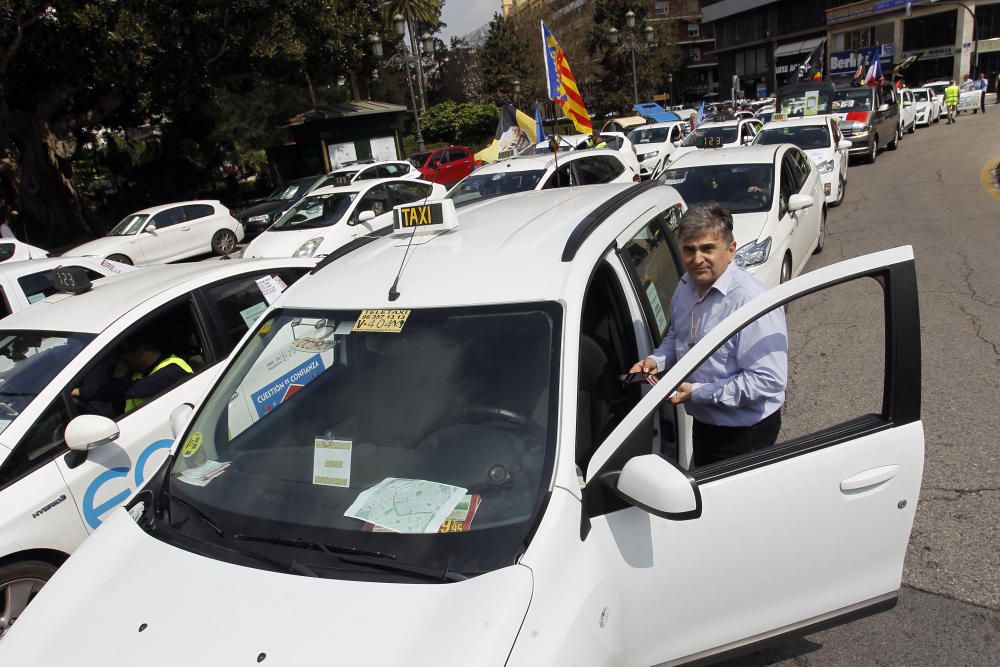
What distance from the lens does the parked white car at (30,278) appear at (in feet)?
22.4

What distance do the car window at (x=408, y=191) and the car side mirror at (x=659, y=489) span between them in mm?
11560

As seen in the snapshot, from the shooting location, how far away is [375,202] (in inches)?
514

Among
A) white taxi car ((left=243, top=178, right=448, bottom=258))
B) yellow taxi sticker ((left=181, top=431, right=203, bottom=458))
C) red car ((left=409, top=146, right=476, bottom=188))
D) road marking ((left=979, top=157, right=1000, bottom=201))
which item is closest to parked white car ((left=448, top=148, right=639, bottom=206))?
white taxi car ((left=243, top=178, right=448, bottom=258))

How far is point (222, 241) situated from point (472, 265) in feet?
56.3

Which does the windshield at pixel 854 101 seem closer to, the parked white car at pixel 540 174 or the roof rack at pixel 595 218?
the parked white car at pixel 540 174

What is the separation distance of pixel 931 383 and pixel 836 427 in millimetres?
3470

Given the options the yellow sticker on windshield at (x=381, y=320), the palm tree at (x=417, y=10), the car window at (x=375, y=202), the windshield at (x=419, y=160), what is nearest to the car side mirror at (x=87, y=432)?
the yellow sticker on windshield at (x=381, y=320)

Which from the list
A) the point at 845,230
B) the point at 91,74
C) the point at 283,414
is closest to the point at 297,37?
the point at 91,74

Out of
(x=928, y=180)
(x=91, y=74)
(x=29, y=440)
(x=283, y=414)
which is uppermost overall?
(x=91, y=74)

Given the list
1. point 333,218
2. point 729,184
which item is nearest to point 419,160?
point 333,218

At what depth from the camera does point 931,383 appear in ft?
17.0

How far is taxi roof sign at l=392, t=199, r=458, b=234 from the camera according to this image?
119 inches

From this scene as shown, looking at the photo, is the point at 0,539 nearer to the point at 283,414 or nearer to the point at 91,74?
the point at 283,414

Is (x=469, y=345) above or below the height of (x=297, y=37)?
below
